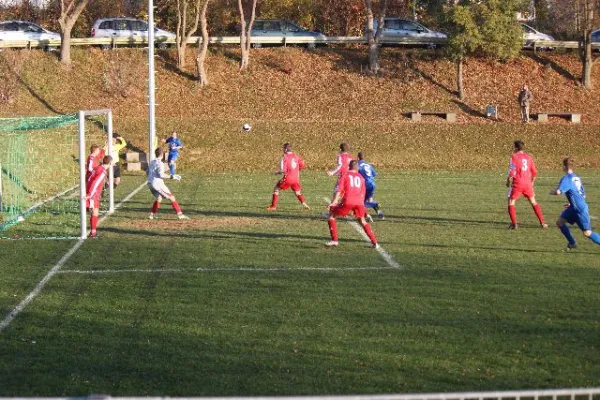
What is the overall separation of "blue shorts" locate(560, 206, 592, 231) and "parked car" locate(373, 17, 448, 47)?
36560 millimetres

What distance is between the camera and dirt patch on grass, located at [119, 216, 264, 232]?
19391mm

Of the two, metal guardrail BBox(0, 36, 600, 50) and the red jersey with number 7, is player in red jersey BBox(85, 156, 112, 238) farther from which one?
metal guardrail BBox(0, 36, 600, 50)

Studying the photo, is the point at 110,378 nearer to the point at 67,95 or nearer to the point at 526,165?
the point at 526,165

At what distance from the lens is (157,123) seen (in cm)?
4103

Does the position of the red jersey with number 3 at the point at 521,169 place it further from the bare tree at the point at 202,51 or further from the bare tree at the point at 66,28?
the bare tree at the point at 66,28

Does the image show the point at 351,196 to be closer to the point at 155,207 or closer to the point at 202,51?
the point at 155,207

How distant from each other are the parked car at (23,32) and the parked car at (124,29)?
2273mm

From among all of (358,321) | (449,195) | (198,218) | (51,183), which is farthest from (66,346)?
(51,183)

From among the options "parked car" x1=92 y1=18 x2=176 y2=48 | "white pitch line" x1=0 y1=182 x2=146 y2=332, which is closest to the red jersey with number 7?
"white pitch line" x1=0 y1=182 x2=146 y2=332

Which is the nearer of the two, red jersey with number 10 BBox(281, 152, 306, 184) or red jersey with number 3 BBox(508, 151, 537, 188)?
red jersey with number 3 BBox(508, 151, 537, 188)

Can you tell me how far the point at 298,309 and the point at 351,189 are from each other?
4.87 metres

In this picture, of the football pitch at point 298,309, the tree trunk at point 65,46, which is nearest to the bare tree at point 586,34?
the tree trunk at point 65,46

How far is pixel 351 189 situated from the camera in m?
16.0

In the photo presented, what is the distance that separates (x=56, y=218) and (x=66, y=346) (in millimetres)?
12266
